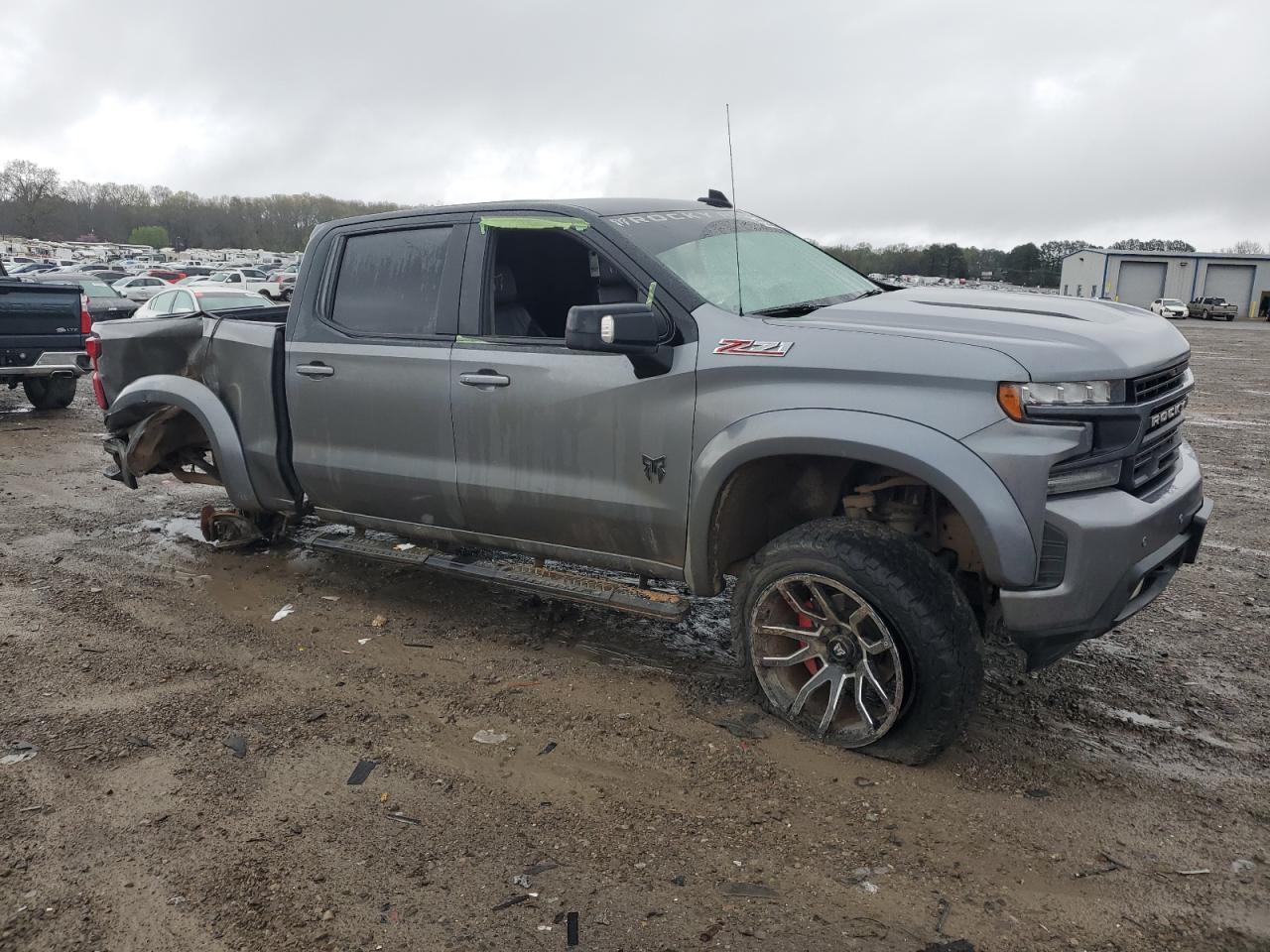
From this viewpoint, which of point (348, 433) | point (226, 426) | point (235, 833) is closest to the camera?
point (235, 833)

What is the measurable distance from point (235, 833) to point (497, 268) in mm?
2553

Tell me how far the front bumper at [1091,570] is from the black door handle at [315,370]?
3.27m

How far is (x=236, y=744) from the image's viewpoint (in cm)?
366

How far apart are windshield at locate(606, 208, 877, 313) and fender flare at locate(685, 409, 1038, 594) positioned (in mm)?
575

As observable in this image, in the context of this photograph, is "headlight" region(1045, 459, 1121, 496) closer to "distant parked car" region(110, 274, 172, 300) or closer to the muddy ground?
the muddy ground

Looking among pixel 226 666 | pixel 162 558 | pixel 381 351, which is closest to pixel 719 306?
pixel 381 351

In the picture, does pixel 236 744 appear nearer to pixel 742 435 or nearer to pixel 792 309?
pixel 742 435

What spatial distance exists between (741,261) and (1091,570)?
195 centimetres

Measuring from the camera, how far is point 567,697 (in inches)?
159

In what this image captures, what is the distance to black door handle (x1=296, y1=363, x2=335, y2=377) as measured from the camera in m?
4.71

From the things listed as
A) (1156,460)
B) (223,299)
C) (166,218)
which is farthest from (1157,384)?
(166,218)

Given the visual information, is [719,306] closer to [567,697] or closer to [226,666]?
[567,697]

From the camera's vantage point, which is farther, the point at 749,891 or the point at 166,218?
the point at 166,218

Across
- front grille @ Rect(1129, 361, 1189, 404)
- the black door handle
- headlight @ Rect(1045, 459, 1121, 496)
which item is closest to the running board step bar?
the black door handle
